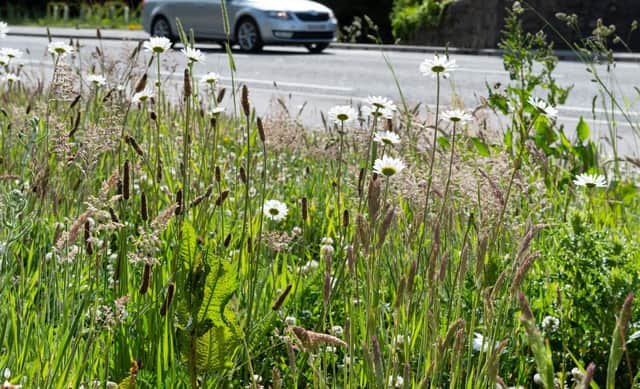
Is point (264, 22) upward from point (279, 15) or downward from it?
Answer: downward

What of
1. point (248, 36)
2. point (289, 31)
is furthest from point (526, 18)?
point (248, 36)

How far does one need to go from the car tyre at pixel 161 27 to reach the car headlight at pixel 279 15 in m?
2.79

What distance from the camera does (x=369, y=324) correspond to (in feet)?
4.89

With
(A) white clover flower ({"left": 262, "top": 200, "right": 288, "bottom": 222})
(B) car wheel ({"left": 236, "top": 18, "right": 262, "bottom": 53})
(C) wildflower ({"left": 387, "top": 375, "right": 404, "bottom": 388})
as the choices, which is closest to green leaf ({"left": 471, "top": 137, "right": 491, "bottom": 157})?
(A) white clover flower ({"left": 262, "top": 200, "right": 288, "bottom": 222})

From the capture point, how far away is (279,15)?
53.8 ft

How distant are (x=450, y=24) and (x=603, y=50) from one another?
622 inches

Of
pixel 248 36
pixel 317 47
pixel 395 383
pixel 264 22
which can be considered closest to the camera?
pixel 395 383

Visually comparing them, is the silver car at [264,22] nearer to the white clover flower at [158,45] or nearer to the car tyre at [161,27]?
the car tyre at [161,27]

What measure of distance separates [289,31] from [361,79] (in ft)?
15.5

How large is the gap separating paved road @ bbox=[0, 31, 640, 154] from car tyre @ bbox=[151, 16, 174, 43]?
8.07 ft

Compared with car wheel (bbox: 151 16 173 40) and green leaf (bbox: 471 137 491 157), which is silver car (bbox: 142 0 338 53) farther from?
green leaf (bbox: 471 137 491 157)

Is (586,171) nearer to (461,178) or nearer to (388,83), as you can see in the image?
(461,178)

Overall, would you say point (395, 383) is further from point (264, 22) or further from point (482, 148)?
point (264, 22)

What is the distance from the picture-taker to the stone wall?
17969 millimetres
